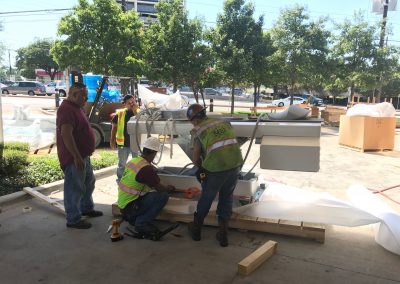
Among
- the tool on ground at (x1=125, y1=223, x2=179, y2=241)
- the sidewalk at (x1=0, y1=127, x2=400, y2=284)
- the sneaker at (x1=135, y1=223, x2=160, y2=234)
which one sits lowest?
the sidewalk at (x1=0, y1=127, x2=400, y2=284)

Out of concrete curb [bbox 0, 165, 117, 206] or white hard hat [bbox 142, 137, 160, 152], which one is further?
concrete curb [bbox 0, 165, 117, 206]

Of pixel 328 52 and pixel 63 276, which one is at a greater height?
pixel 328 52

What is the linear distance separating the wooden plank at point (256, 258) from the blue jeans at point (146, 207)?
1.21 m

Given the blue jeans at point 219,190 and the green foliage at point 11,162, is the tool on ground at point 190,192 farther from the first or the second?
the green foliage at point 11,162

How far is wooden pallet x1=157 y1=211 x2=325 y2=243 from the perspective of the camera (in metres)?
4.13

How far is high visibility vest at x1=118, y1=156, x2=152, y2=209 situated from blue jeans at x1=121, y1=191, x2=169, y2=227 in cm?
6

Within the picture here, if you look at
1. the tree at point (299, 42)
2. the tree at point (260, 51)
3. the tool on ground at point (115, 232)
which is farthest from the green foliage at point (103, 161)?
the tree at point (299, 42)

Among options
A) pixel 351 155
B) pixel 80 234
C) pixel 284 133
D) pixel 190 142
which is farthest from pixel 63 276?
pixel 351 155

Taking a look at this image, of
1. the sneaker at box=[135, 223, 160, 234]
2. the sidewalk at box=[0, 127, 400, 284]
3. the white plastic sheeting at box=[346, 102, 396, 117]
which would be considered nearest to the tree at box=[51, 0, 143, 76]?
the white plastic sheeting at box=[346, 102, 396, 117]

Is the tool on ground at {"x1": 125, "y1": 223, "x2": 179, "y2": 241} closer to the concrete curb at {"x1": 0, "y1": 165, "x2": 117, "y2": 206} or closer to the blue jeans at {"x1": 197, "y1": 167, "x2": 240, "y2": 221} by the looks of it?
the blue jeans at {"x1": 197, "y1": 167, "x2": 240, "y2": 221}

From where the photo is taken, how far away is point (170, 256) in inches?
150

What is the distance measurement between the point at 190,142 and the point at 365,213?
218 cm

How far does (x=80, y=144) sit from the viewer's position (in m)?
4.52

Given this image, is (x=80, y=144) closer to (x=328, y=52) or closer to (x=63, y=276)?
(x=63, y=276)
